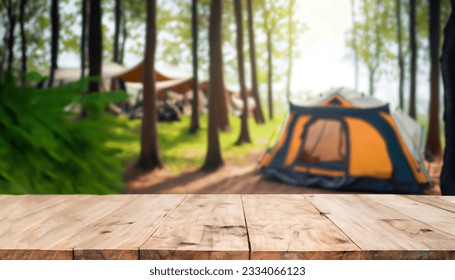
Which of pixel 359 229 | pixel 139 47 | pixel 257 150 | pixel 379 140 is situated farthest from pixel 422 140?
pixel 359 229

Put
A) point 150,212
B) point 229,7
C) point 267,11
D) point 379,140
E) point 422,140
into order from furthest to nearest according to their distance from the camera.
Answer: point 229,7 < point 267,11 < point 422,140 < point 379,140 < point 150,212

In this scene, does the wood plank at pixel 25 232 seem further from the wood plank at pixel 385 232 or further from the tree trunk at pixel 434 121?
the tree trunk at pixel 434 121

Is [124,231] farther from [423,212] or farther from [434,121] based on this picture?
[434,121]

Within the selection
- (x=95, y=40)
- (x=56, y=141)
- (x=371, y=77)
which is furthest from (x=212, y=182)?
(x=56, y=141)

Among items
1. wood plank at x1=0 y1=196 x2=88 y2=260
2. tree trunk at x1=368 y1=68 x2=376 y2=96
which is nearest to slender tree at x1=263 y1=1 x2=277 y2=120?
tree trunk at x1=368 y1=68 x2=376 y2=96

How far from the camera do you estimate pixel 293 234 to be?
0.62m

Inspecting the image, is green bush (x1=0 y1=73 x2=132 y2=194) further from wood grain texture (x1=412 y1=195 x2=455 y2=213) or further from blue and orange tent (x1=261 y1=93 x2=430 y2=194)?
blue and orange tent (x1=261 y1=93 x2=430 y2=194)

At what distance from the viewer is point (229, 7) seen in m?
8.91

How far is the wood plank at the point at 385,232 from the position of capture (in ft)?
1.80

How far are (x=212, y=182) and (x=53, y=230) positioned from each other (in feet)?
14.6

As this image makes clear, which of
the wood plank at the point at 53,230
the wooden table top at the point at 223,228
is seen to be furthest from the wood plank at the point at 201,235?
the wood plank at the point at 53,230

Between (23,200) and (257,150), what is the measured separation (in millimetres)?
5692

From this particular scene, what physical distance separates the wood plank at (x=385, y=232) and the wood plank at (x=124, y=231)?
288 mm
